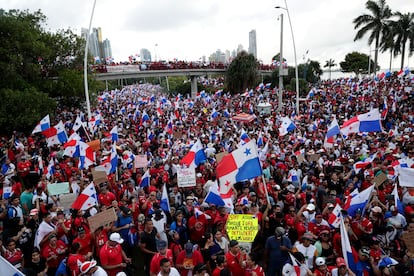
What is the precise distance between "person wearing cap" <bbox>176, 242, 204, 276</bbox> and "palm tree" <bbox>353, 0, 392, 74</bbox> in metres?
40.0

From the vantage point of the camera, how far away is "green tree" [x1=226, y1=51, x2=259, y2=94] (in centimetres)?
4853

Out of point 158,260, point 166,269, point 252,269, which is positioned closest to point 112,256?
point 158,260

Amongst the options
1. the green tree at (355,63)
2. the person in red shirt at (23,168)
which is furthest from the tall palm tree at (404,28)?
the person in red shirt at (23,168)

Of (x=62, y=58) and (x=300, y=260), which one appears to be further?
(x=62, y=58)

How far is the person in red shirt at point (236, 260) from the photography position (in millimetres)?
5279

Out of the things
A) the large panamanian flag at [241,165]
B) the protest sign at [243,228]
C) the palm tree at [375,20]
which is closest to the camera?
the protest sign at [243,228]

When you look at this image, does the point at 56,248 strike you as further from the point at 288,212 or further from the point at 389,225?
the point at 389,225

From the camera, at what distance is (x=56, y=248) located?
589cm

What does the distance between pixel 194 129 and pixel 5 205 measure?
11.7m

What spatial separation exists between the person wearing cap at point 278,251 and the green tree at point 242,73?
44.0 metres

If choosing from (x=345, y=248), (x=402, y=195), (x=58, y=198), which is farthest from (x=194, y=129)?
(x=345, y=248)

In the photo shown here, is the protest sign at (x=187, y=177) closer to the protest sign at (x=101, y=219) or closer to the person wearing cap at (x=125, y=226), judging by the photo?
the person wearing cap at (x=125, y=226)

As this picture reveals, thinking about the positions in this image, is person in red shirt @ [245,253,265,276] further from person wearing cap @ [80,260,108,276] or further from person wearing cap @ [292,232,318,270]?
person wearing cap @ [80,260,108,276]

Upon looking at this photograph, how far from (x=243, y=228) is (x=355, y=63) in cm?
8176
